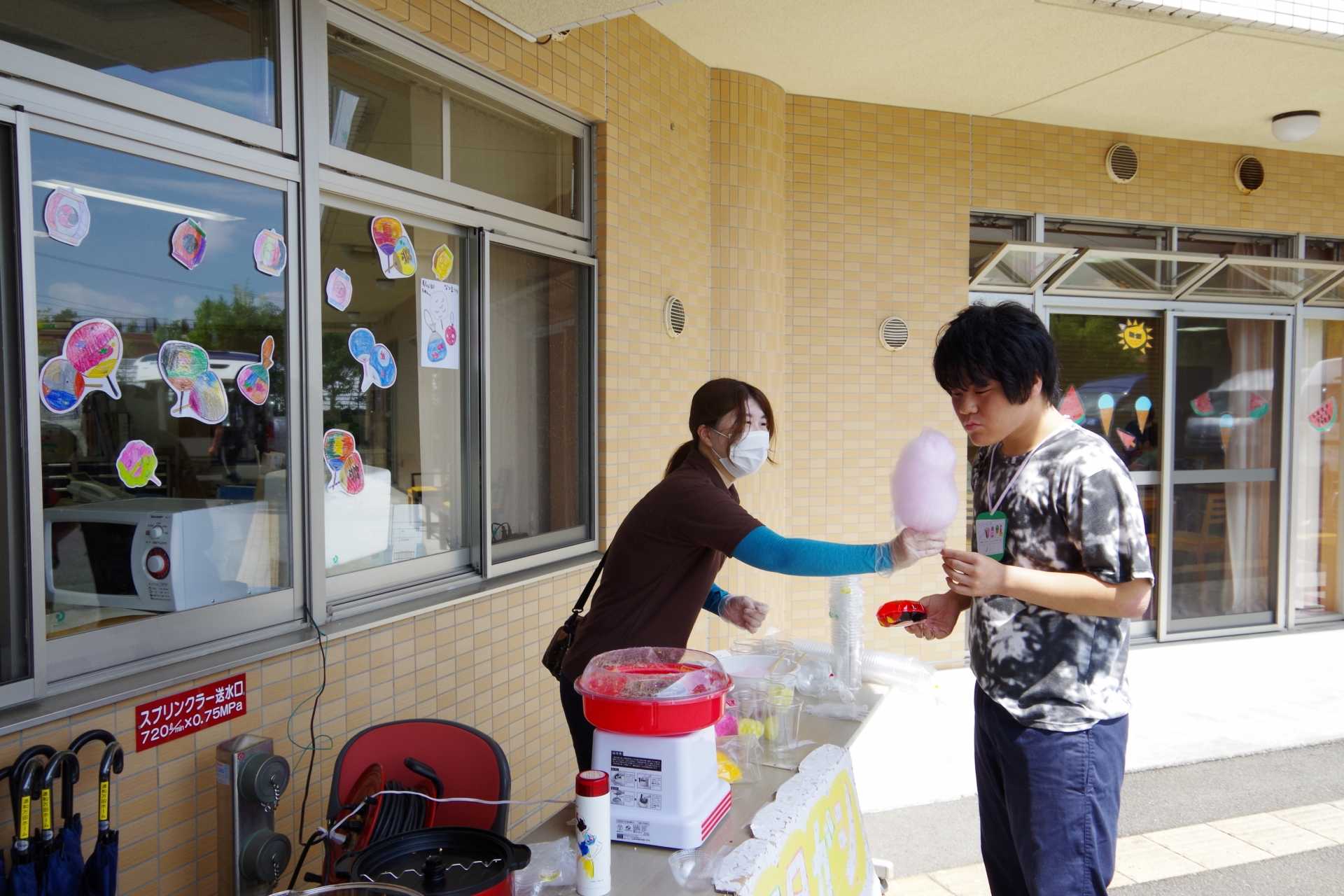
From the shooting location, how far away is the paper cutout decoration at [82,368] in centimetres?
239

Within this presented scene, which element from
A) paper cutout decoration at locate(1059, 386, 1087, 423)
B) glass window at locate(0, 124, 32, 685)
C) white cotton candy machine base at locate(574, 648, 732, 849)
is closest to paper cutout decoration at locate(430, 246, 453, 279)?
glass window at locate(0, 124, 32, 685)

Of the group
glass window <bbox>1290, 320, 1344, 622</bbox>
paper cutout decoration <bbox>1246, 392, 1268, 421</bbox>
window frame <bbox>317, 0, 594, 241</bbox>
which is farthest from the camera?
glass window <bbox>1290, 320, 1344, 622</bbox>

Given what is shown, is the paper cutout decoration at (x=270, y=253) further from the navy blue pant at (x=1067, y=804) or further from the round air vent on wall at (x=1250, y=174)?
the round air vent on wall at (x=1250, y=174)

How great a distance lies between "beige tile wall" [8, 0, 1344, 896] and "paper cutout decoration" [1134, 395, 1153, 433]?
1.38 metres

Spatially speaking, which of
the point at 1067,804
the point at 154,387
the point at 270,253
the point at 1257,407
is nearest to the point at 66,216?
the point at 154,387

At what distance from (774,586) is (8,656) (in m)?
4.21

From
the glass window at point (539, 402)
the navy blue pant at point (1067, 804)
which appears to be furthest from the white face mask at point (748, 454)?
the glass window at point (539, 402)

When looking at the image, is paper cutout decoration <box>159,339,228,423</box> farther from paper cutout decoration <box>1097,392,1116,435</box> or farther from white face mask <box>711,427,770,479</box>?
paper cutout decoration <box>1097,392,1116,435</box>

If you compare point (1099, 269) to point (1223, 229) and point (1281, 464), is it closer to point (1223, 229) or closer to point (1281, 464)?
point (1223, 229)

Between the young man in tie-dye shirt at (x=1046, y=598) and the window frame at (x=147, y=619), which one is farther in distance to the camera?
the window frame at (x=147, y=619)

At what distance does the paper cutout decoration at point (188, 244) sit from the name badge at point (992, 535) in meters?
Answer: 2.42

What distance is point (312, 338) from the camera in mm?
3119

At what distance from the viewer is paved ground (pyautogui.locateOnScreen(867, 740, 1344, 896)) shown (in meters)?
3.74

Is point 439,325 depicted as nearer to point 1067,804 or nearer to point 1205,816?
point 1067,804
